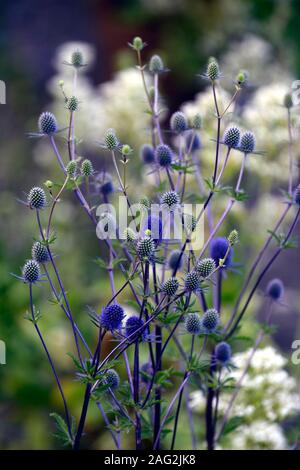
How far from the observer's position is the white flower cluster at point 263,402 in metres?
1.36

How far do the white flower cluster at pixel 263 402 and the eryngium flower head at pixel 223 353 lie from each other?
205 millimetres

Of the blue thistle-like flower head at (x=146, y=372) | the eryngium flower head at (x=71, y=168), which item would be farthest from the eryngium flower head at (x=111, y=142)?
the blue thistle-like flower head at (x=146, y=372)

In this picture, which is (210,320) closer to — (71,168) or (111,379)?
(111,379)

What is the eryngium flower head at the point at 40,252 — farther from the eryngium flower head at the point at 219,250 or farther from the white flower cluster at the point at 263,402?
the white flower cluster at the point at 263,402

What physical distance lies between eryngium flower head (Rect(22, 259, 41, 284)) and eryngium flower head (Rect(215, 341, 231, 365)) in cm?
35

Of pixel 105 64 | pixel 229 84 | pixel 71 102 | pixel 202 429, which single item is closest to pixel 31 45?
pixel 105 64

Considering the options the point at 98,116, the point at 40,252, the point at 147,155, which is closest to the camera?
the point at 40,252

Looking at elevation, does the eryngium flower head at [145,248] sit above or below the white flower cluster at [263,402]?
above

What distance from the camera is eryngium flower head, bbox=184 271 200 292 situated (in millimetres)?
935

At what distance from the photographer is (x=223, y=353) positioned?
115cm

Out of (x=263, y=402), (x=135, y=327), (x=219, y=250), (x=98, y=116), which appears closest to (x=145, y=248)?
(x=135, y=327)

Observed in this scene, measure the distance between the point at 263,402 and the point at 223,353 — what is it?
290 mm
